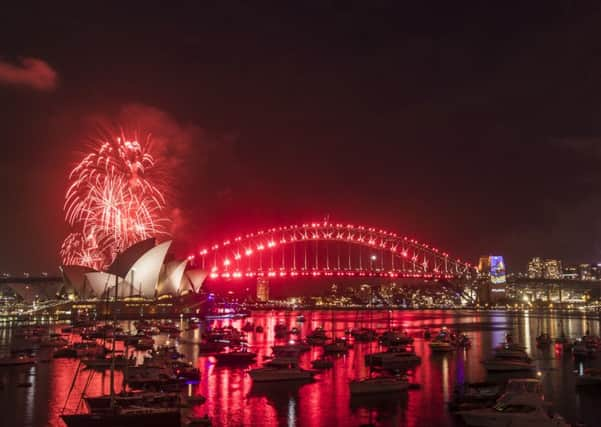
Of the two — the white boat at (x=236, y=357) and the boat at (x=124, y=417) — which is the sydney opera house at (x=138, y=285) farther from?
the boat at (x=124, y=417)

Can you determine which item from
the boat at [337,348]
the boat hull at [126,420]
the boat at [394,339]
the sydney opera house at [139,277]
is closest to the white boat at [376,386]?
the boat hull at [126,420]

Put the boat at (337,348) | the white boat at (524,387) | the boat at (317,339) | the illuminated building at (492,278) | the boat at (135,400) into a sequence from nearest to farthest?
the boat at (135,400) < the white boat at (524,387) < the boat at (337,348) < the boat at (317,339) < the illuminated building at (492,278)

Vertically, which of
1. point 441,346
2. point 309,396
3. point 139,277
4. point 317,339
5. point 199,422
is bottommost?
point 309,396

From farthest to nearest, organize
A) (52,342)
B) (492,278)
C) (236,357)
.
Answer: (492,278), (52,342), (236,357)

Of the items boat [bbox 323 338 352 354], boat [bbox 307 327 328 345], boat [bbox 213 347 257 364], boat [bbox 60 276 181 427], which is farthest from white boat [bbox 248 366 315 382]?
boat [bbox 307 327 328 345]

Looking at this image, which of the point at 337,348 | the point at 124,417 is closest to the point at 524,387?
the point at 124,417

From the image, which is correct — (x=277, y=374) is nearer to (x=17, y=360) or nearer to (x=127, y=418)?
(x=127, y=418)

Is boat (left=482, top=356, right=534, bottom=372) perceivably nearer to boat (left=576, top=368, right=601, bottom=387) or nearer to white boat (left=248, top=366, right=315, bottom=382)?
boat (left=576, top=368, right=601, bottom=387)

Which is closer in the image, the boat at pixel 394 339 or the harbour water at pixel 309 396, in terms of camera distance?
the harbour water at pixel 309 396
